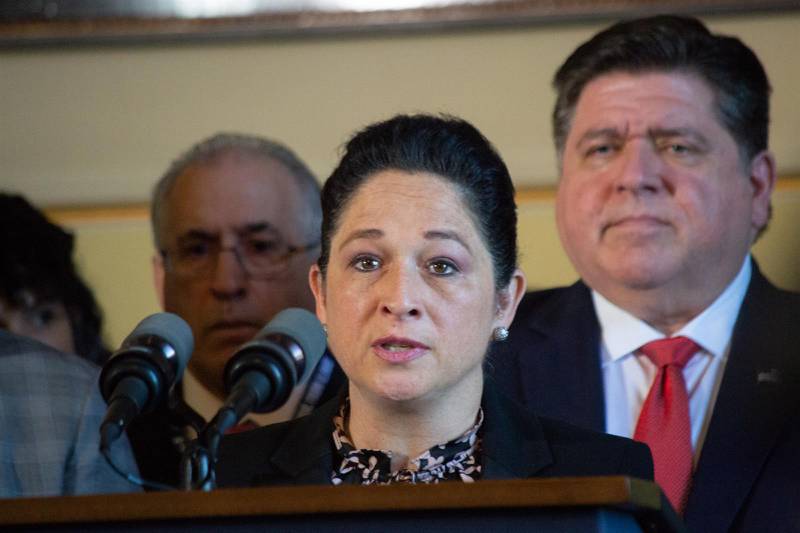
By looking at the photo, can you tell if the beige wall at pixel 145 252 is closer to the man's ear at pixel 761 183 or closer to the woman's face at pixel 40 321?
the woman's face at pixel 40 321

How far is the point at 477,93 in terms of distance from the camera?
3.69 m

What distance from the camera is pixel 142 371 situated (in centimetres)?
185

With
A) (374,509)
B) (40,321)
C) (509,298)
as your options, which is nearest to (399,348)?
(509,298)

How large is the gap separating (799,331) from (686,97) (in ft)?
1.65

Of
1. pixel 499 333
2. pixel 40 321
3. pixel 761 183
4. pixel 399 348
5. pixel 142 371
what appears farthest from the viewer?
pixel 40 321

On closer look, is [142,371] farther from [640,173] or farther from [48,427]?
[640,173]

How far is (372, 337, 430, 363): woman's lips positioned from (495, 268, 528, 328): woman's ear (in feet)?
0.56

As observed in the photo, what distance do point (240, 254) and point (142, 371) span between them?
4.20ft

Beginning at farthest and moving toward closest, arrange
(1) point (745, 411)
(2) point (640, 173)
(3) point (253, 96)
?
(3) point (253, 96), (2) point (640, 173), (1) point (745, 411)

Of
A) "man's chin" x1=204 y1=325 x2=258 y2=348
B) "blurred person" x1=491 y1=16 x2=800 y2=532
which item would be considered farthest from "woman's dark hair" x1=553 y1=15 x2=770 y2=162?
"man's chin" x1=204 y1=325 x2=258 y2=348

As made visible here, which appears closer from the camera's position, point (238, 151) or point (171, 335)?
point (171, 335)

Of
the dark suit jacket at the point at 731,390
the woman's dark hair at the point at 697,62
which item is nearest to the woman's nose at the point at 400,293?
the dark suit jacket at the point at 731,390

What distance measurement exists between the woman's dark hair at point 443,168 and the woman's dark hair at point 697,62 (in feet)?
2.76

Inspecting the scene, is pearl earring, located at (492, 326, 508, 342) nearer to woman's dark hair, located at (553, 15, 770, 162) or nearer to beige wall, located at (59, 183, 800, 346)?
woman's dark hair, located at (553, 15, 770, 162)
